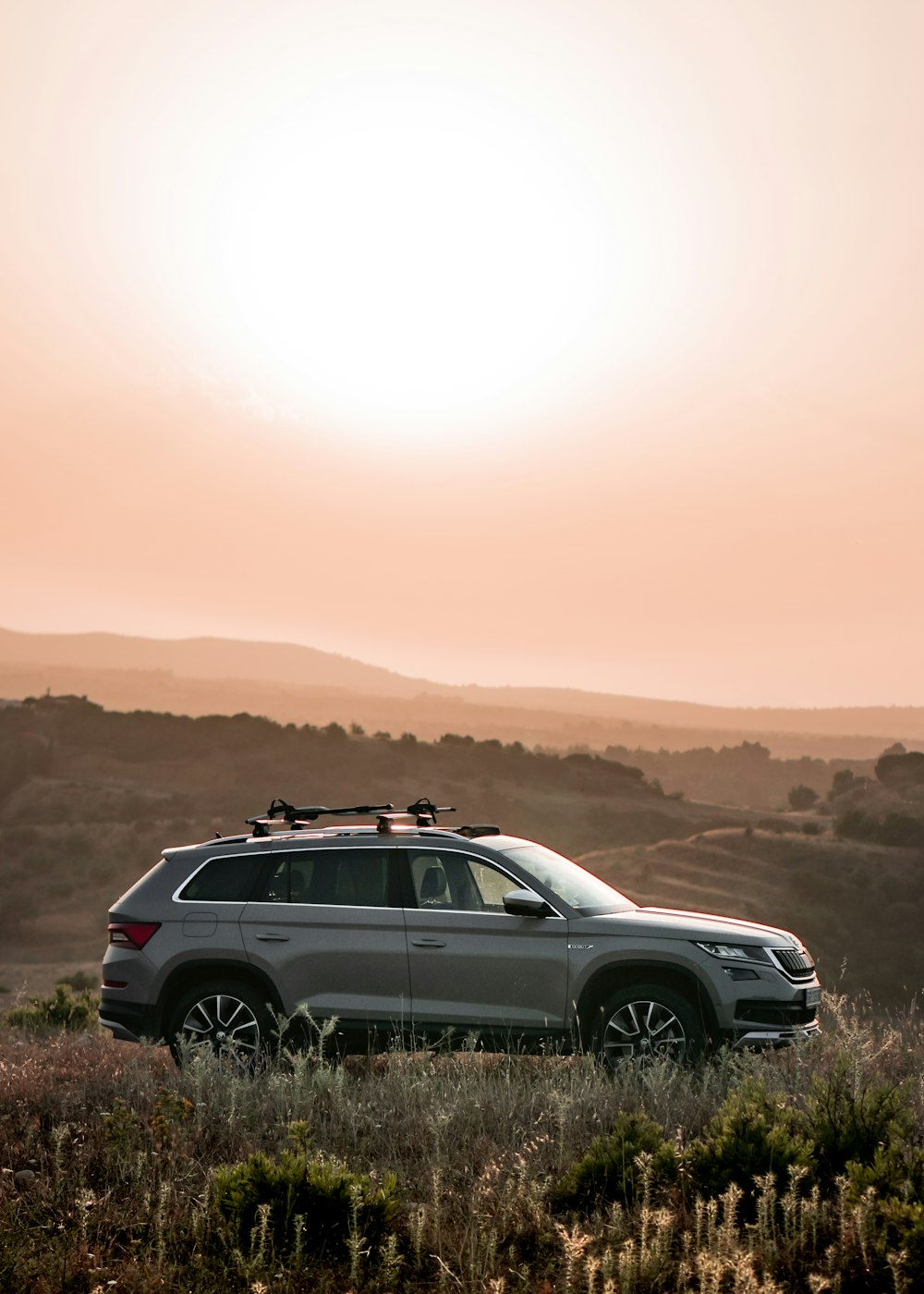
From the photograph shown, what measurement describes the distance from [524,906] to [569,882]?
904mm

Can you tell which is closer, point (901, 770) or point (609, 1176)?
point (609, 1176)

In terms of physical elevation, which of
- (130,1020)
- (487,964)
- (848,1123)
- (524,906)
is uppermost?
(524,906)

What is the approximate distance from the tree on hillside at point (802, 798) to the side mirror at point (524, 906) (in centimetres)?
8265

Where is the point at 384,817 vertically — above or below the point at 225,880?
above

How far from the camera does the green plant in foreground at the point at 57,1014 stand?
672 inches

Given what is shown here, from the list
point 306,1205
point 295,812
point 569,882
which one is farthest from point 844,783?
point 306,1205

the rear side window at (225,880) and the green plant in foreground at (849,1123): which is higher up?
the rear side window at (225,880)

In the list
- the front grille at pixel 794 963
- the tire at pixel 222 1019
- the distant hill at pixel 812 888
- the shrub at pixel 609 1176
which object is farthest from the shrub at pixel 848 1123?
the distant hill at pixel 812 888

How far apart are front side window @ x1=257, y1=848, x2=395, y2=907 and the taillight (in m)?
0.90

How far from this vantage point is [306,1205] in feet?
20.4

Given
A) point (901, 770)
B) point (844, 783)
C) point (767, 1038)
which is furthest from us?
point (844, 783)

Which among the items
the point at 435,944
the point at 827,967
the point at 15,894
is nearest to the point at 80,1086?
the point at 435,944

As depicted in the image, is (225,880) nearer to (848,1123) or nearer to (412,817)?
(412,817)

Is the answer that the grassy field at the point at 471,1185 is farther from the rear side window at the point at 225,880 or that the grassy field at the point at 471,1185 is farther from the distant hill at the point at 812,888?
the distant hill at the point at 812,888
